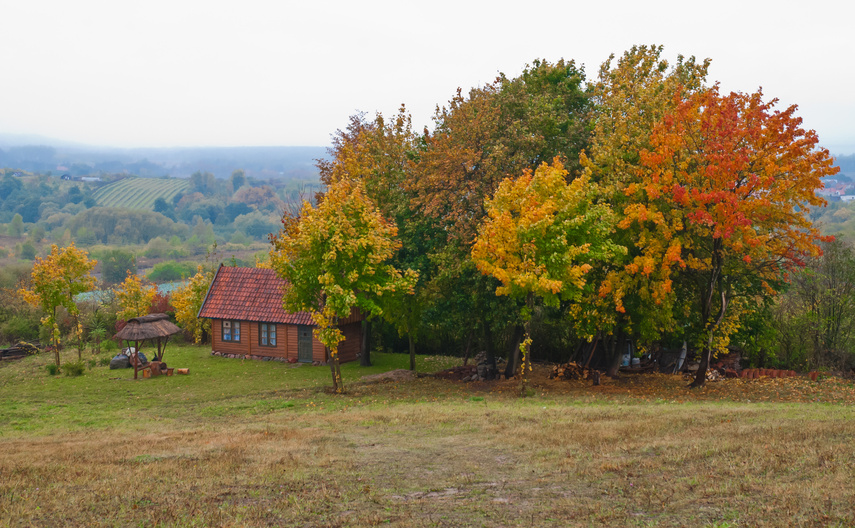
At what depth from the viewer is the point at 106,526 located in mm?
8398

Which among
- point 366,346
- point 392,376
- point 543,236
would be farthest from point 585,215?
point 366,346

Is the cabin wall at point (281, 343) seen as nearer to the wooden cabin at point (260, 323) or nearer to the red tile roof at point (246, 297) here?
the wooden cabin at point (260, 323)

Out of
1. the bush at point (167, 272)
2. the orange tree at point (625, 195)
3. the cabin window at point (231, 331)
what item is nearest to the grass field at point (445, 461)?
the orange tree at point (625, 195)

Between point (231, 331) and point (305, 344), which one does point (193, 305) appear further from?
point (305, 344)

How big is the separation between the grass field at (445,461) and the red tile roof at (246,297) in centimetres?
1321

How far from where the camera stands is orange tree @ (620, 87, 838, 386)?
755 inches

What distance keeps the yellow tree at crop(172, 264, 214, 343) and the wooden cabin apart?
4940 mm

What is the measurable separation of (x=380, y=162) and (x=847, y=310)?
75.2 ft

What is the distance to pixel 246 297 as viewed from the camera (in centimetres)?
3697

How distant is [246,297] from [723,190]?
2759 centimetres

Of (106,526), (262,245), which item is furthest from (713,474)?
(262,245)

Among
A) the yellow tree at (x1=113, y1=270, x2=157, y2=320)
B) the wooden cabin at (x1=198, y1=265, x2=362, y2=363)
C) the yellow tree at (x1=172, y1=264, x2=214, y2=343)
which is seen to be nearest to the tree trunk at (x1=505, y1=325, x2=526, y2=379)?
the wooden cabin at (x1=198, y1=265, x2=362, y2=363)

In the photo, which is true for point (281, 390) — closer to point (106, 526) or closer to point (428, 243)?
point (428, 243)

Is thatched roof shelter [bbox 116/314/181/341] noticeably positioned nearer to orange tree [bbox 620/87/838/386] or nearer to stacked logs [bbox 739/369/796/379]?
orange tree [bbox 620/87/838/386]
